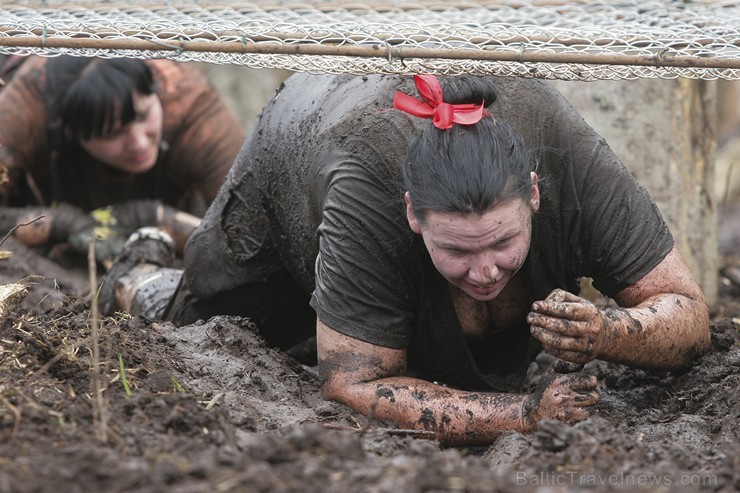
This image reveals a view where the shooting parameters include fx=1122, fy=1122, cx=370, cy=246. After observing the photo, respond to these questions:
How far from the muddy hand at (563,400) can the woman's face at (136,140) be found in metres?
3.50

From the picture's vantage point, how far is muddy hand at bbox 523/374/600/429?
3.48 m

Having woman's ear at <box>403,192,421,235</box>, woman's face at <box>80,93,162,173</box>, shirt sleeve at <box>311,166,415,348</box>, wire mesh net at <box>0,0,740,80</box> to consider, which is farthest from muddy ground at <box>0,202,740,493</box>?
woman's face at <box>80,93,162,173</box>

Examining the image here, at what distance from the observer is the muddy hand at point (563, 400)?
11.4 feet

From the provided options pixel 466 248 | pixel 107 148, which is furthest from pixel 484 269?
pixel 107 148

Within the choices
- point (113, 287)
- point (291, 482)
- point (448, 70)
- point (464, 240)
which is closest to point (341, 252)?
point (464, 240)

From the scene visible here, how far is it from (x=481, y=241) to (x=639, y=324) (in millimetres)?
619

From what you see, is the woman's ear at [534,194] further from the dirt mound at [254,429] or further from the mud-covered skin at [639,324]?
the dirt mound at [254,429]

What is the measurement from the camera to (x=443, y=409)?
3641 millimetres

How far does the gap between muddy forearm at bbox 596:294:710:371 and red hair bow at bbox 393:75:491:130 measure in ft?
2.48

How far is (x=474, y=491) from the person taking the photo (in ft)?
8.07

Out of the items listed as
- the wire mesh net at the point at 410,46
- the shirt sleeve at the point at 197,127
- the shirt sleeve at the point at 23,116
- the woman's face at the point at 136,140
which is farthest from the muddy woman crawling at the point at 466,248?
the shirt sleeve at the point at 23,116

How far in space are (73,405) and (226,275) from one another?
178 cm

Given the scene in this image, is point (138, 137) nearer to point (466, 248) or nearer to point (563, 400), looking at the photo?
point (466, 248)

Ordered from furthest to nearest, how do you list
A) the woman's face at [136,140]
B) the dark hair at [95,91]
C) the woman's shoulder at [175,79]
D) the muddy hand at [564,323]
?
the woman's shoulder at [175,79] → the woman's face at [136,140] → the dark hair at [95,91] → the muddy hand at [564,323]
